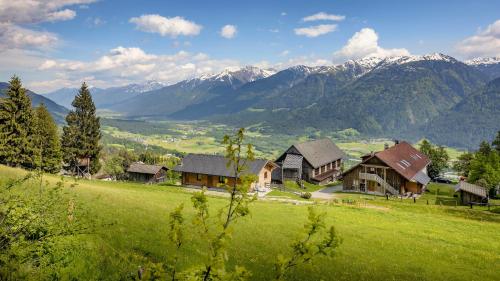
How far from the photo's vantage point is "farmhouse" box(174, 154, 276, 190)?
77625mm

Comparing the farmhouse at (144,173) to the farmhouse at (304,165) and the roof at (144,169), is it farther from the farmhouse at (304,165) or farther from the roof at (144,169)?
the farmhouse at (304,165)

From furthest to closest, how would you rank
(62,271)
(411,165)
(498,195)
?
(411,165) < (498,195) < (62,271)

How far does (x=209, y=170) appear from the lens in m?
79.0

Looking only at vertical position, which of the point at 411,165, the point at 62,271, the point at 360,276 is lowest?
the point at 360,276

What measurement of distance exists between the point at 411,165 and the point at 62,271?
82161 mm

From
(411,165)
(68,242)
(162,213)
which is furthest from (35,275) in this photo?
(411,165)

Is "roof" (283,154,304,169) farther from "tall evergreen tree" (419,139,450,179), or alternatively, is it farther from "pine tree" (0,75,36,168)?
"pine tree" (0,75,36,168)

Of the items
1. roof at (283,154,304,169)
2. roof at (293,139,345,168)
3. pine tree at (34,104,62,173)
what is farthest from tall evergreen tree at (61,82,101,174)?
roof at (293,139,345,168)

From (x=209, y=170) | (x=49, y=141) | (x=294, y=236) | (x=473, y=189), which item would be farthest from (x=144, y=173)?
(x=294, y=236)

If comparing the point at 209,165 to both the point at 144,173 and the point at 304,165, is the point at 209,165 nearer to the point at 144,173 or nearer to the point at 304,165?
the point at 304,165

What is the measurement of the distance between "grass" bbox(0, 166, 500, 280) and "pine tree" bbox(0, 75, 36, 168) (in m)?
21.9

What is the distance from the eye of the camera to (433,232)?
3725 cm

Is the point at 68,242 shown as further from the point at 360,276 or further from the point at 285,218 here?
the point at 285,218

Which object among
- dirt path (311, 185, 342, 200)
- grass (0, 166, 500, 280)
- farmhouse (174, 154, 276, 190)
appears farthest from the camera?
farmhouse (174, 154, 276, 190)
